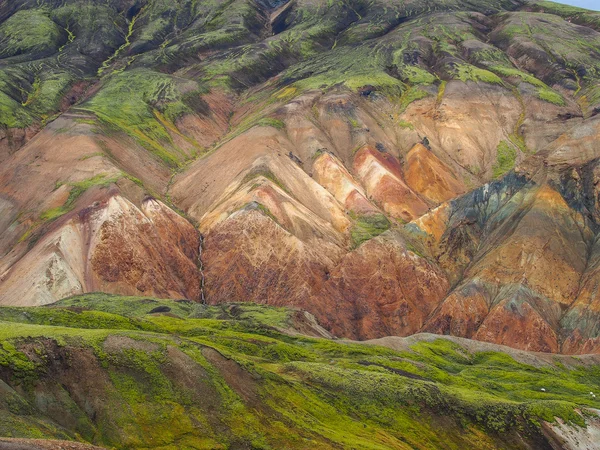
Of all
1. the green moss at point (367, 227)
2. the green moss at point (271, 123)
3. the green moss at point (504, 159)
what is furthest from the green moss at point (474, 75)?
the green moss at point (367, 227)

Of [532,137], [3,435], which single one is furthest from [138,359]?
[532,137]

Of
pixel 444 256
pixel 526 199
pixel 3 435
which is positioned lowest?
pixel 444 256

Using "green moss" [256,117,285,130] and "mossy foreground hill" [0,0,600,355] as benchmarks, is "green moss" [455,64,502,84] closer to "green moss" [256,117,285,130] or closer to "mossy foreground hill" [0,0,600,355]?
"mossy foreground hill" [0,0,600,355]

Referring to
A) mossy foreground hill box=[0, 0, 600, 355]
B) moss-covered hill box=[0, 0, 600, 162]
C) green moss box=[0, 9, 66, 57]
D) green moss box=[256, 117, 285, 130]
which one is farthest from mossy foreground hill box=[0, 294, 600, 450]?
green moss box=[0, 9, 66, 57]

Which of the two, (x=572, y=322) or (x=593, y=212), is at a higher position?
(x=593, y=212)

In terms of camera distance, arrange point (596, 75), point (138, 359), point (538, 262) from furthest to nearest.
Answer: point (596, 75)
point (538, 262)
point (138, 359)

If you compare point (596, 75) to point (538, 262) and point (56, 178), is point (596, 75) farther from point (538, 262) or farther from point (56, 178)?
point (56, 178)
